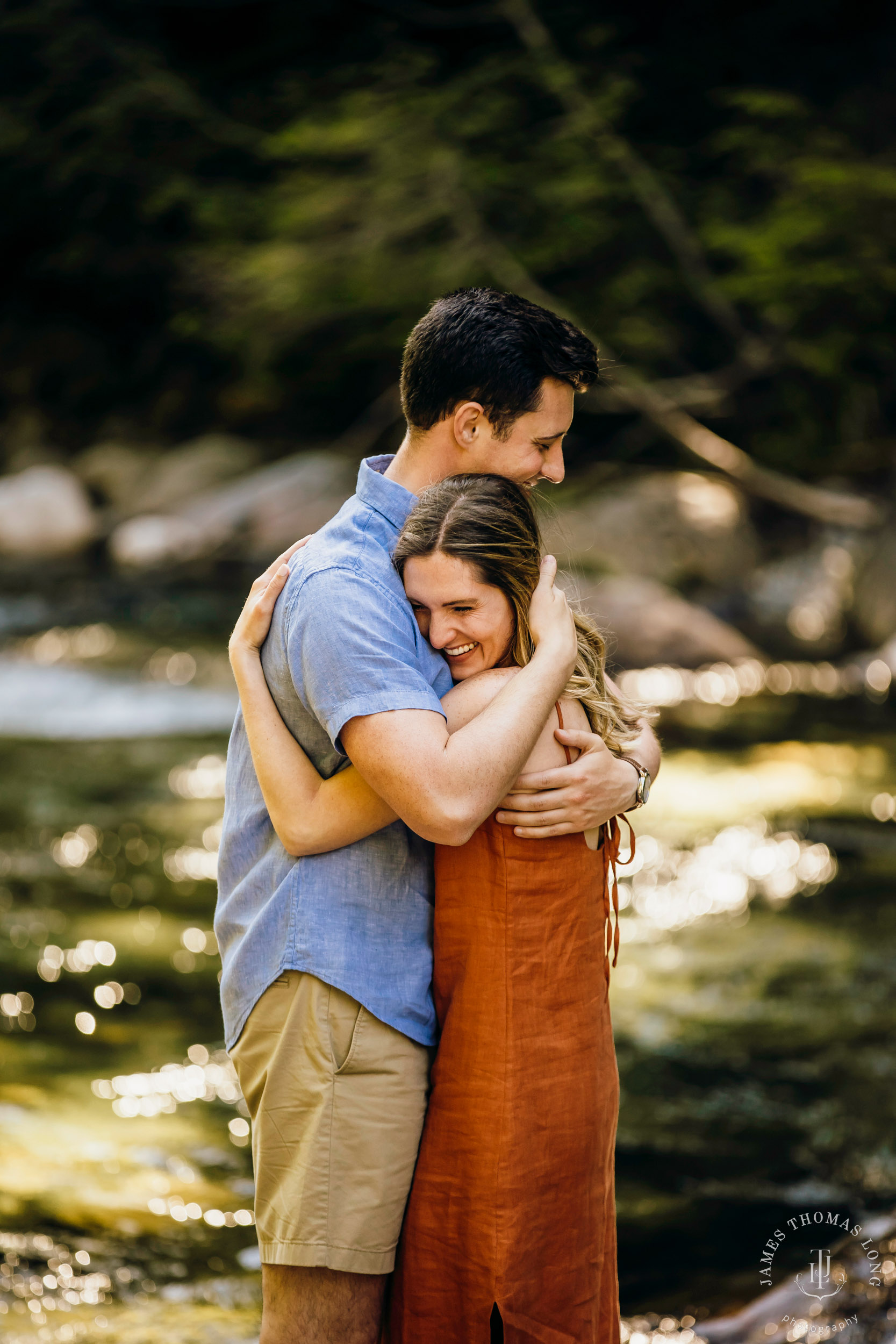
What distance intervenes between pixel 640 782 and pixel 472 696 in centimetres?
30

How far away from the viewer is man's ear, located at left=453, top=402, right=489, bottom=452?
168 cm

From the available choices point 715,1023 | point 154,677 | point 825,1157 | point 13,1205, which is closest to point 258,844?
point 13,1205

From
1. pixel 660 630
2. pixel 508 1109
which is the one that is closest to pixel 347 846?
pixel 508 1109

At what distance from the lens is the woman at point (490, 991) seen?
1.58 meters

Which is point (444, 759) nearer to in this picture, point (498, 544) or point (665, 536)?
point (498, 544)

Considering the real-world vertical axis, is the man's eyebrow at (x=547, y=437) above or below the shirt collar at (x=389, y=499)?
above

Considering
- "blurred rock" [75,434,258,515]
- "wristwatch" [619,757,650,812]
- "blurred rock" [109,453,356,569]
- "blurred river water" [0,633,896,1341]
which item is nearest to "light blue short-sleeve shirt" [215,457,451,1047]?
"wristwatch" [619,757,650,812]

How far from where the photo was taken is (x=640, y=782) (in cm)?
176

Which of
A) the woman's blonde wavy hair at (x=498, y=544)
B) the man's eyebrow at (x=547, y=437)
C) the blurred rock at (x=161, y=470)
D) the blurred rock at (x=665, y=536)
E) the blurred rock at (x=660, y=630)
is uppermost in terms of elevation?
the blurred rock at (x=161, y=470)

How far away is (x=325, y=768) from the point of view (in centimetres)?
163

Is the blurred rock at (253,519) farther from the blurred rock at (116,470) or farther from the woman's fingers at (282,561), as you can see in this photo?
the woman's fingers at (282,561)

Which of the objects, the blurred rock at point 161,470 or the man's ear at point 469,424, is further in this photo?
the blurred rock at point 161,470

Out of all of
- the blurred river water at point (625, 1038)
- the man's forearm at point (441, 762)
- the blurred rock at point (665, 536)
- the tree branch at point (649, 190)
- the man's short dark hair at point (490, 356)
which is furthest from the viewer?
the tree branch at point (649, 190)

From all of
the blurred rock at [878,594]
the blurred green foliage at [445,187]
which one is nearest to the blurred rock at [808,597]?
the blurred rock at [878,594]
